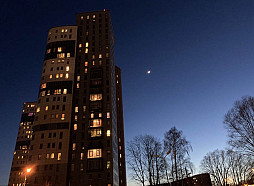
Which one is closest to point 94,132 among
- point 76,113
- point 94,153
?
point 94,153

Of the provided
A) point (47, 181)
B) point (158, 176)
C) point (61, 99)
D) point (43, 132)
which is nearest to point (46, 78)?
point (61, 99)

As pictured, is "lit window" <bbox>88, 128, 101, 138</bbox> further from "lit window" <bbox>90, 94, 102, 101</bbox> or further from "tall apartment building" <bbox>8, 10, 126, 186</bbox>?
"lit window" <bbox>90, 94, 102, 101</bbox>

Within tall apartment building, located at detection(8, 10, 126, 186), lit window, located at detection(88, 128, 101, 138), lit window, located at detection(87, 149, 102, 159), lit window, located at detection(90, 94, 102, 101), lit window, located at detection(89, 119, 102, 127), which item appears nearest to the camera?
tall apartment building, located at detection(8, 10, 126, 186)

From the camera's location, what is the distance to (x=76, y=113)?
268ft

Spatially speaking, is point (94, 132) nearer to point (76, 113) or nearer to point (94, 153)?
point (94, 153)

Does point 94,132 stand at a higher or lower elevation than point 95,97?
lower

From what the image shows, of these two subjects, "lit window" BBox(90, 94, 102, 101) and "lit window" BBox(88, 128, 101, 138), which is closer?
"lit window" BBox(88, 128, 101, 138)

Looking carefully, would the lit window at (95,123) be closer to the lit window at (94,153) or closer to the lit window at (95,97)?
the lit window at (95,97)

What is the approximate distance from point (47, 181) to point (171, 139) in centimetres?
4697

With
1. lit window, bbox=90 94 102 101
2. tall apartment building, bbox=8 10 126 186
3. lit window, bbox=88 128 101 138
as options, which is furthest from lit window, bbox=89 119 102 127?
lit window, bbox=90 94 102 101

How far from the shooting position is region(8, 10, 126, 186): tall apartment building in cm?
7075

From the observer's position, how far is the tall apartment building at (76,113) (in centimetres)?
7075

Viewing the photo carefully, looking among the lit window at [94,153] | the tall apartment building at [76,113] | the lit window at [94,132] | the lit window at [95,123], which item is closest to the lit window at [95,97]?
the tall apartment building at [76,113]

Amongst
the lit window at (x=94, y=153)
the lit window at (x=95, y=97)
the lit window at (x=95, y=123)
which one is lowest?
the lit window at (x=94, y=153)
